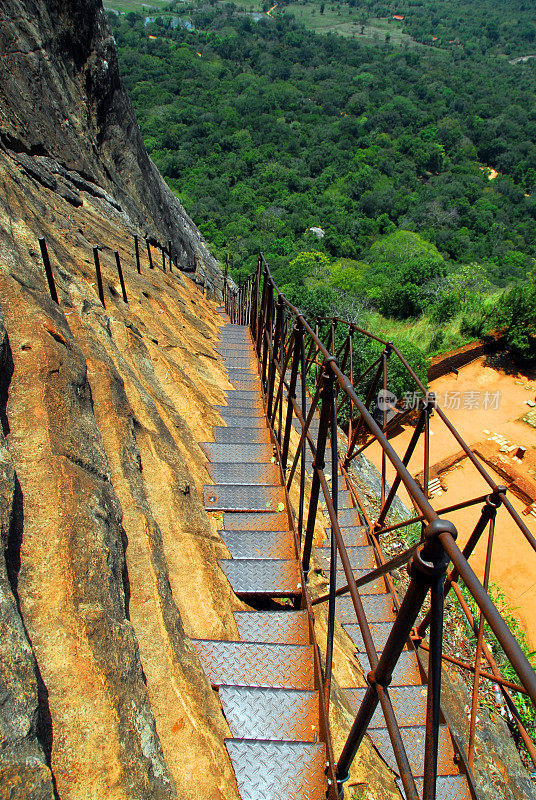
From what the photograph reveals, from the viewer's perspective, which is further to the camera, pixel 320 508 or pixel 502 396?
pixel 502 396

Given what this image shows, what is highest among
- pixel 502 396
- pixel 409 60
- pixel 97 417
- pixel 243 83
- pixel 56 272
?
pixel 409 60

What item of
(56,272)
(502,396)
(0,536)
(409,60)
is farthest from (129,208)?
(409,60)

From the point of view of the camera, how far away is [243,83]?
78.8 meters

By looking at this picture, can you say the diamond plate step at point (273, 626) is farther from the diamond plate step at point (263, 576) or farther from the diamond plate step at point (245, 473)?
the diamond plate step at point (245, 473)

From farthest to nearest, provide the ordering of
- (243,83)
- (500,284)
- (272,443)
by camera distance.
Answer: (243,83) < (500,284) < (272,443)

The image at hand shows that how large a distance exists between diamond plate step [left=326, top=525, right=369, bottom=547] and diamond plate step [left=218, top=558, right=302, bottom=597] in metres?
1.39

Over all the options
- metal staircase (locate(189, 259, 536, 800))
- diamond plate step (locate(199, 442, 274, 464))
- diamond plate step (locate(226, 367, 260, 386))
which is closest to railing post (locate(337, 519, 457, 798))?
metal staircase (locate(189, 259, 536, 800))

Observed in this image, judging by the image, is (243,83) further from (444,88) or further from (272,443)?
(272,443)

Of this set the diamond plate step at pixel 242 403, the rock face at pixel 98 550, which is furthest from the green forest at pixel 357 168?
the rock face at pixel 98 550

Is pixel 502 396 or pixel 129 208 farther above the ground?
pixel 129 208

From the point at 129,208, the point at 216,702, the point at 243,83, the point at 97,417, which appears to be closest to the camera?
the point at 216,702

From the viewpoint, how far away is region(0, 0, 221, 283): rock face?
348 inches

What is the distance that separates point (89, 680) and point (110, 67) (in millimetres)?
14808

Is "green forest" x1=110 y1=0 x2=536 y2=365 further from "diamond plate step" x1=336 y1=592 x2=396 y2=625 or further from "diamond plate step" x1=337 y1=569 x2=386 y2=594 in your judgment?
"diamond plate step" x1=336 y1=592 x2=396 y2=625
